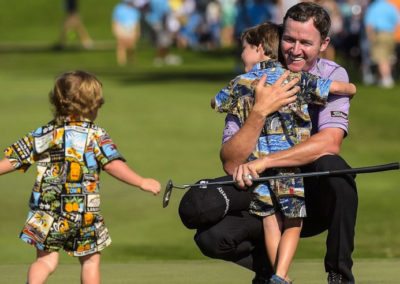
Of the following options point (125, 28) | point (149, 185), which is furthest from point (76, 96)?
point (125, 28)

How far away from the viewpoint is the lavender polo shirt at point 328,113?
257 inches

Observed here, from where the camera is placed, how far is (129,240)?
33.8ft

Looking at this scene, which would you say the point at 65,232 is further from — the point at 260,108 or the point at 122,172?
the point at 260,108

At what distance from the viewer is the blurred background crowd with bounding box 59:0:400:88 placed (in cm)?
2323

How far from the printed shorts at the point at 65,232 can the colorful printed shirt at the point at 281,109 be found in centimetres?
88

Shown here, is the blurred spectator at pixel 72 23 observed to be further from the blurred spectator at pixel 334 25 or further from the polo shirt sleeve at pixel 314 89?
the polo shirt sleeve at pixel 314 89

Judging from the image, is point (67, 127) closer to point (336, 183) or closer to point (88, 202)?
point (88, 202)

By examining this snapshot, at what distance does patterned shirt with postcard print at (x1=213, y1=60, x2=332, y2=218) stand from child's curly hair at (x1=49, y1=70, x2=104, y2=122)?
2.07ft

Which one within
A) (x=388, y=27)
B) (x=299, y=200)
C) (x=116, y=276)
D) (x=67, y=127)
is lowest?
(x=116, y=276)

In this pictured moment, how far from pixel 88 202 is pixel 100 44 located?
35.4 m

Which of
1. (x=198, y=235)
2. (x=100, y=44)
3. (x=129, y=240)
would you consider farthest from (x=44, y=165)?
(x=100, y=44)

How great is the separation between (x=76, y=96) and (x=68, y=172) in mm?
391

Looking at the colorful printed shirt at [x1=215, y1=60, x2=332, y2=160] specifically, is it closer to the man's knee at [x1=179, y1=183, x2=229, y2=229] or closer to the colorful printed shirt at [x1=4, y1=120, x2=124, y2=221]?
the man's knee at [x1=179, y1=183, x2=229, y2=229]

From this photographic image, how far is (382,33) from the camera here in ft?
76.1
